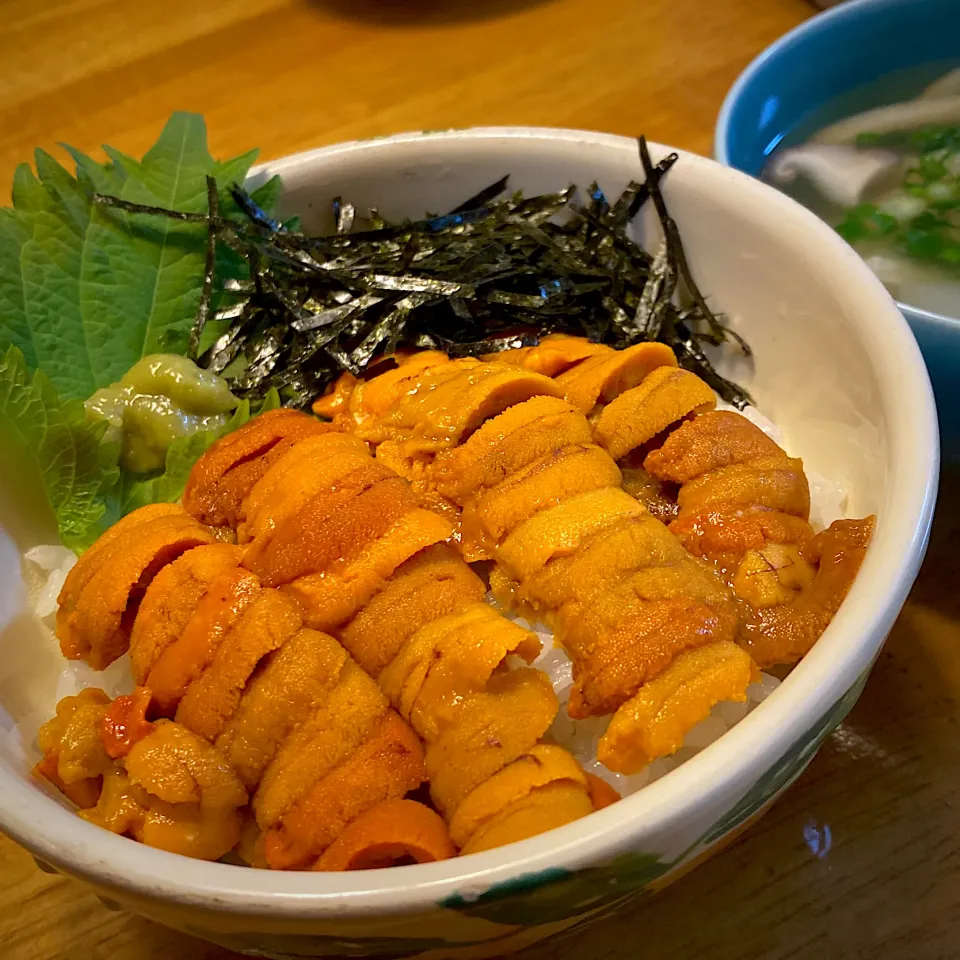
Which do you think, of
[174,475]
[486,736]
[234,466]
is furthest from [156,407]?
[486,736]

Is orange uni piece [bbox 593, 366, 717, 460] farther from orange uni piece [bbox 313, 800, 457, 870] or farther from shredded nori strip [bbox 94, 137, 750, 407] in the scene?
orange uni piece [bbox 313, 800, 457, 870]

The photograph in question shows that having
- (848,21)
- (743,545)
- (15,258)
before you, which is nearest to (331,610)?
(743,545)

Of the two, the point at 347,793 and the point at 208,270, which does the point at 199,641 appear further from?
the point at 208,270

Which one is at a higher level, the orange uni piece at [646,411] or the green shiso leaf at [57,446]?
the green shiso leaf at [57,446]

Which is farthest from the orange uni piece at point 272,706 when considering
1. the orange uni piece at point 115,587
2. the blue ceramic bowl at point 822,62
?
the blue ceramic bowl at point 822,62

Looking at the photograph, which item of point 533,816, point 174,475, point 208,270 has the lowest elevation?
point 533,816

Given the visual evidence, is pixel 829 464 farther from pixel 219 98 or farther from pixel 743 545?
pixel 219 98

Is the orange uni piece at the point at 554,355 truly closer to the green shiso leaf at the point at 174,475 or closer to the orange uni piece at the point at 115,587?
the green shiso leaf at the point at 174,475
